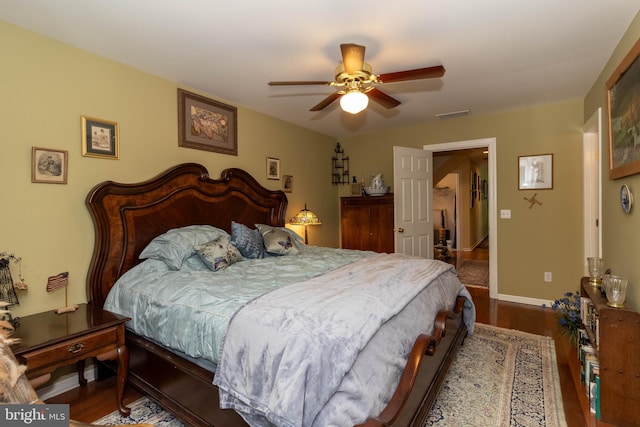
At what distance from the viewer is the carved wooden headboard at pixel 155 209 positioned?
2406mm

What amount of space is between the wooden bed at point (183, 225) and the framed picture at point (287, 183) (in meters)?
0.36

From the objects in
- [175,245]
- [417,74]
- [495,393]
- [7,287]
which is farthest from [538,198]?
[7,287]

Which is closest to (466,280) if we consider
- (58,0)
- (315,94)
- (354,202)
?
(354,202)

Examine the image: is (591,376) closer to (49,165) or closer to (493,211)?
(493,211)

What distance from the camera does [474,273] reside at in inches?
221

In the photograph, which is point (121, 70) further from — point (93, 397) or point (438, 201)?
point (438, 201)

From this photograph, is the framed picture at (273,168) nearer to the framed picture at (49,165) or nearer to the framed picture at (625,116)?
the framed picture at (49,165)

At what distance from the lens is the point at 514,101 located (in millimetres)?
3703

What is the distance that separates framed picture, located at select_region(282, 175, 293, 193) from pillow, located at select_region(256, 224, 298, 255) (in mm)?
1124

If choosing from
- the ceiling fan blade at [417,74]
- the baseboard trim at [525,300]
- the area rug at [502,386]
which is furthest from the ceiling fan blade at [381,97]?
the baseboard trim at [525,300]

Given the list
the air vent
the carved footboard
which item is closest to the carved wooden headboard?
the carved footboard

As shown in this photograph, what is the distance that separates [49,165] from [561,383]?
3.92 metres

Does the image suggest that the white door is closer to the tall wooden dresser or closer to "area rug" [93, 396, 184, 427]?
the tall wooden dresser

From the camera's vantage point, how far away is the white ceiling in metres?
1.91
